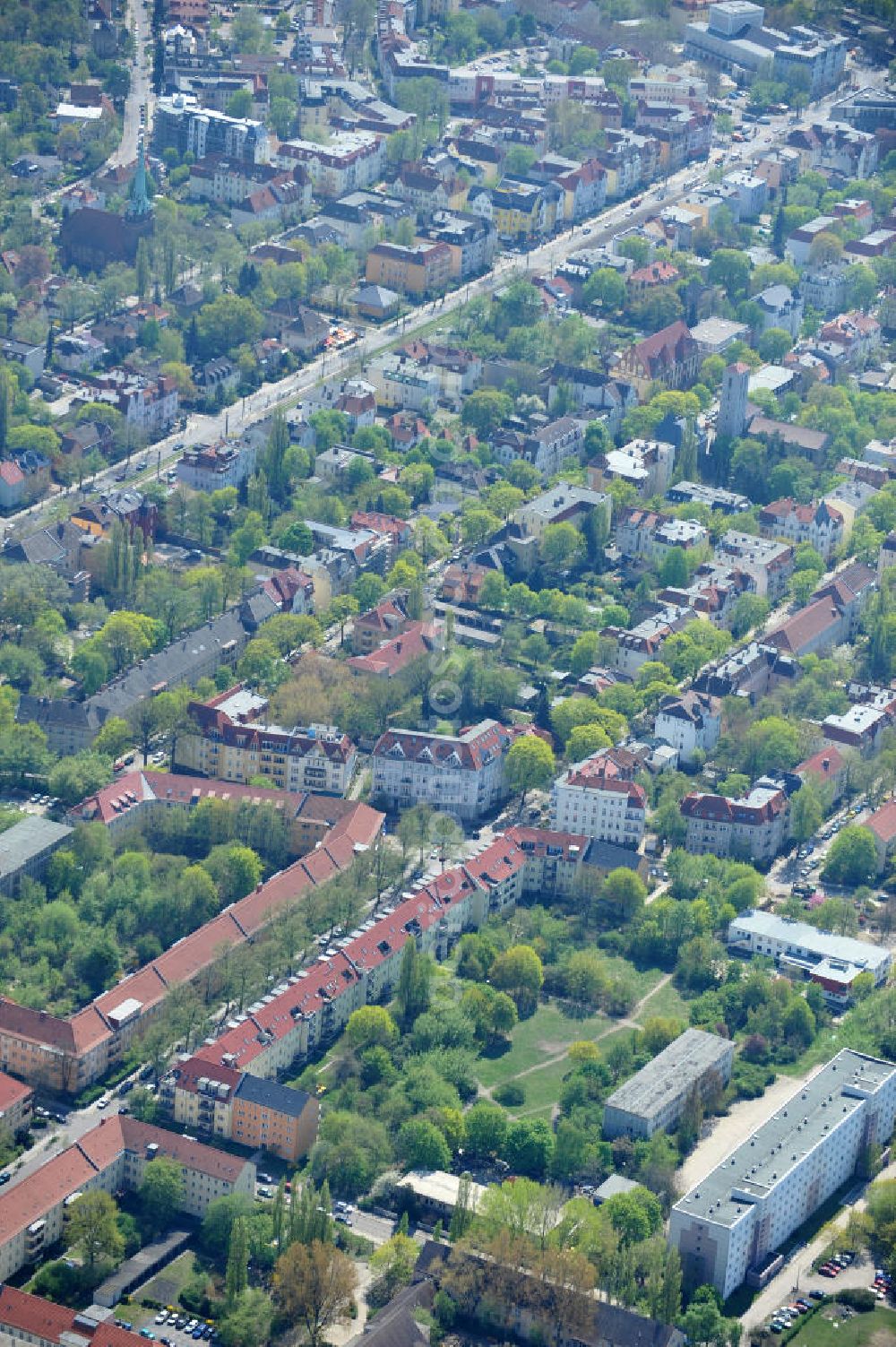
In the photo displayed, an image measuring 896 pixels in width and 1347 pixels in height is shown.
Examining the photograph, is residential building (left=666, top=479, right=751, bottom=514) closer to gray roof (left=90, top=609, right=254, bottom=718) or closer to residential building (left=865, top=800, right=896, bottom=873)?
gray roof (left=90, top=609, right=254, bottom=718)

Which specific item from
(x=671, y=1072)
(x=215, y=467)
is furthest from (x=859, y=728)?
(x=215, y=467)

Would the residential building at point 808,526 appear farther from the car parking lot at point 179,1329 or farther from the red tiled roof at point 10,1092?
the car parking lot at point 179,1329

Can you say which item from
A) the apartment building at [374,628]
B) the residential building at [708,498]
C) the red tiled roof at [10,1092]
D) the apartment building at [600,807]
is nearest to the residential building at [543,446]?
the residential building at [708,498]

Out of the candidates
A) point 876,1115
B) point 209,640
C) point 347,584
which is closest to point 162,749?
point 209,640

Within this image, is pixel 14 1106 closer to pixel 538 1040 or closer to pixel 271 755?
pixel 538 1040

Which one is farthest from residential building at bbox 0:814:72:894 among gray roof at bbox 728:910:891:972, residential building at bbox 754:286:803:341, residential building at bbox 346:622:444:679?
residential building at bbox 754:286:803:341
